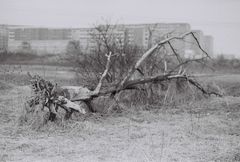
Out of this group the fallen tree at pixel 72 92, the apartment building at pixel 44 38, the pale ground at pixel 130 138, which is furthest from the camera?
the apartment building at pixel 44 38

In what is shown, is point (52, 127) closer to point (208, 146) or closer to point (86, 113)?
point (86, 113)

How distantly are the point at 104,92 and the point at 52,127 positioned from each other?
2.45 m

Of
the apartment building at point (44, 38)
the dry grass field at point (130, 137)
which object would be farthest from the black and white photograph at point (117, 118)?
the apartment building at point (44, 38)

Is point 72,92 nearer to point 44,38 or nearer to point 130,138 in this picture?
point 130,138

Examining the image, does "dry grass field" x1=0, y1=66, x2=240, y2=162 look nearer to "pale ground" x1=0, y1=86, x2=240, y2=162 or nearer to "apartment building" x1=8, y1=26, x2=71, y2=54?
"pale ground" x1=0, y1=86, x2=240, y2=162

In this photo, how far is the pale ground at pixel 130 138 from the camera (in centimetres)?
614

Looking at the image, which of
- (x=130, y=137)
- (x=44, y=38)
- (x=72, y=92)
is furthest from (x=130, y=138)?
(x=44, y=38)

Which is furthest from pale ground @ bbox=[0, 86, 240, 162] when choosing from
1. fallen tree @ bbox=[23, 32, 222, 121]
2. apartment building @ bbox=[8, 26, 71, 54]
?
apartment building @ bbox=[8, 26, 71, 54]

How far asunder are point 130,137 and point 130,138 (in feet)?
0.25

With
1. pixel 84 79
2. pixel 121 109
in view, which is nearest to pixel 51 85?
pixel 121 109

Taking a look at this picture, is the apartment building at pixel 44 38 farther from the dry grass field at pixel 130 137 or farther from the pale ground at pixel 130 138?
the pale ground at pixel 130 138

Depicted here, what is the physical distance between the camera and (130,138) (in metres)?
7.43

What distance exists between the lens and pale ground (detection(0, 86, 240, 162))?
614 centimetres

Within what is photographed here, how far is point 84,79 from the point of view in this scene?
13.1 m
